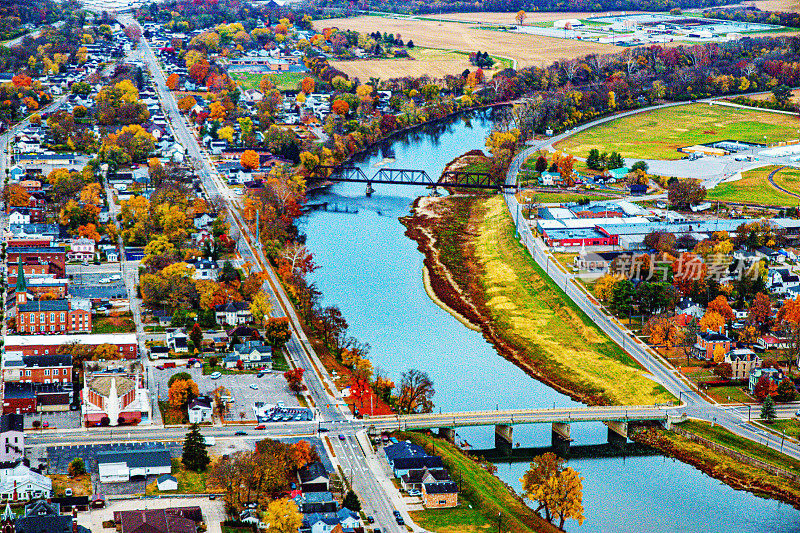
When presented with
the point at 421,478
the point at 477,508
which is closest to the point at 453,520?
the point at 477,508

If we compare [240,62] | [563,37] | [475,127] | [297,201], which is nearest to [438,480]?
[297,201]

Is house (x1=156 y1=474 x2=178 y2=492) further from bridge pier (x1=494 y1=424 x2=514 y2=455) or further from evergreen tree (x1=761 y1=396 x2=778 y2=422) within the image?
evergreen tree (x1=761 y1=396 x2=778 y2=422)

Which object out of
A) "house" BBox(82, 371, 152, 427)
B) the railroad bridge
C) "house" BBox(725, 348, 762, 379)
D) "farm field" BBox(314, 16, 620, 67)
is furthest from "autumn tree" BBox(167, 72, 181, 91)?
"house" BBox(725, 348, 762, 379)

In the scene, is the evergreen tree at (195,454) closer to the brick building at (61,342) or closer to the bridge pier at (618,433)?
the brick building at (61,342)

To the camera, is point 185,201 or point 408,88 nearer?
point 185,201

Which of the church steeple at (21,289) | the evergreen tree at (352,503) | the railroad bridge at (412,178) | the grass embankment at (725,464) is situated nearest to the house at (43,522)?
the evergreen tree at (352,503)

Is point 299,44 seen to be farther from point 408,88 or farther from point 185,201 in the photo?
point 185,201
